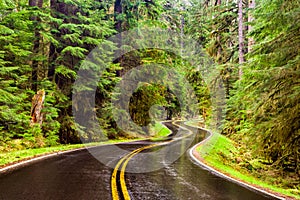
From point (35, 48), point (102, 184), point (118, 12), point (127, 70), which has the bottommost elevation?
point (102, 184)

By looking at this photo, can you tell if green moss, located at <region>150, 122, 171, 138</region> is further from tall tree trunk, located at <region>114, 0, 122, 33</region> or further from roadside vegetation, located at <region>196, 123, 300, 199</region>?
roadside vegetation, located at <region>196, 123, 300, 199</region>

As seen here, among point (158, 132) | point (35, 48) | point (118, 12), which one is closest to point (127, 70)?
point (118, 12)

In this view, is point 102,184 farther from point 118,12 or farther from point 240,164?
point 118,12

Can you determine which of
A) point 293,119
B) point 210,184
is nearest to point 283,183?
point 293,119

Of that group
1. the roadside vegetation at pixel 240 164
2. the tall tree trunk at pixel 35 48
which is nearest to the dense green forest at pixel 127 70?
the tall tree trunk at pixel 35 48

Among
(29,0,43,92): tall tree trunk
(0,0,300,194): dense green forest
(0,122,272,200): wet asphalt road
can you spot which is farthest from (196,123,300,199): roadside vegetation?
(29,0,43,92): tall tree trunk

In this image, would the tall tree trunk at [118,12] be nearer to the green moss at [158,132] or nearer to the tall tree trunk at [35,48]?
the tall tree trunk at [35,48]

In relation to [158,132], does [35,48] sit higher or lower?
higher

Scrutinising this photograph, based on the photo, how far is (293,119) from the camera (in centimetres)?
986

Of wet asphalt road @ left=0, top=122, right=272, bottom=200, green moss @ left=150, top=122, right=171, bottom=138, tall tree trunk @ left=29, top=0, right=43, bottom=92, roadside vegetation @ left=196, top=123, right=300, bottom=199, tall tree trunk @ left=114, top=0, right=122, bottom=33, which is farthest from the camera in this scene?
green moss @ left=150, top=122, right=171, bottom=138

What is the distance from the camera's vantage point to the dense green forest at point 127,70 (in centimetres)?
1003

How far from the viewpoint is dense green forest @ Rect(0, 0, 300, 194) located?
1003 centimetres

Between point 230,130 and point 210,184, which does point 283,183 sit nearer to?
point 210,184

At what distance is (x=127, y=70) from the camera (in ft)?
91.7
